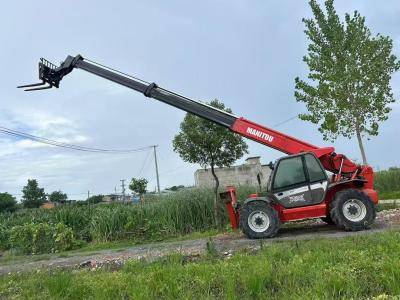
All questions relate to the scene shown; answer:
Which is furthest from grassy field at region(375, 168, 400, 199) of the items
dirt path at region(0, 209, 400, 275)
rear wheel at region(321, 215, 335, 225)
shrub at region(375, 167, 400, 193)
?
rear wheel at region(321, 215, 335, 225)

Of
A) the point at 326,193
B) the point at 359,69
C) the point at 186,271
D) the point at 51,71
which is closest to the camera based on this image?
the point at 186,271

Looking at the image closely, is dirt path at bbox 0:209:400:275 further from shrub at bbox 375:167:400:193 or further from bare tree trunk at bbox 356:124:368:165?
shrub at bbox 375:167:400:193

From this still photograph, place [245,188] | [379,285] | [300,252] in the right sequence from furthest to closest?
[245,188]
[300,252]
[379,285]

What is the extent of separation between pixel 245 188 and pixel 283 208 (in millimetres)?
6612

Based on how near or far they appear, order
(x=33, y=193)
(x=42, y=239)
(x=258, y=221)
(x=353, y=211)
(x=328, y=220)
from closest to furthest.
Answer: (x=353, y=211), (x=258, y=221), (x=328, y=220), (x=42, y=239), (x=33, y=193)

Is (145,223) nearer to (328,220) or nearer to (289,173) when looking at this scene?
(328,220)

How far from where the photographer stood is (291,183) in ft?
40.8

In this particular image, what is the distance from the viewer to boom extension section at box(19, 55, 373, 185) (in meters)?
12.8

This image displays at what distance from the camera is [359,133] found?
21891 mm

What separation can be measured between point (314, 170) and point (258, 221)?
1957 mm

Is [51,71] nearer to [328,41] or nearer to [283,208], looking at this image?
[283,208]

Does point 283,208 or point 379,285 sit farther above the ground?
point 283,208

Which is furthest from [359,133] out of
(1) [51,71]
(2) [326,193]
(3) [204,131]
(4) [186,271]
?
(4) [186,271]

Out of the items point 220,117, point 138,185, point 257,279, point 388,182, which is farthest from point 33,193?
point 257,279
